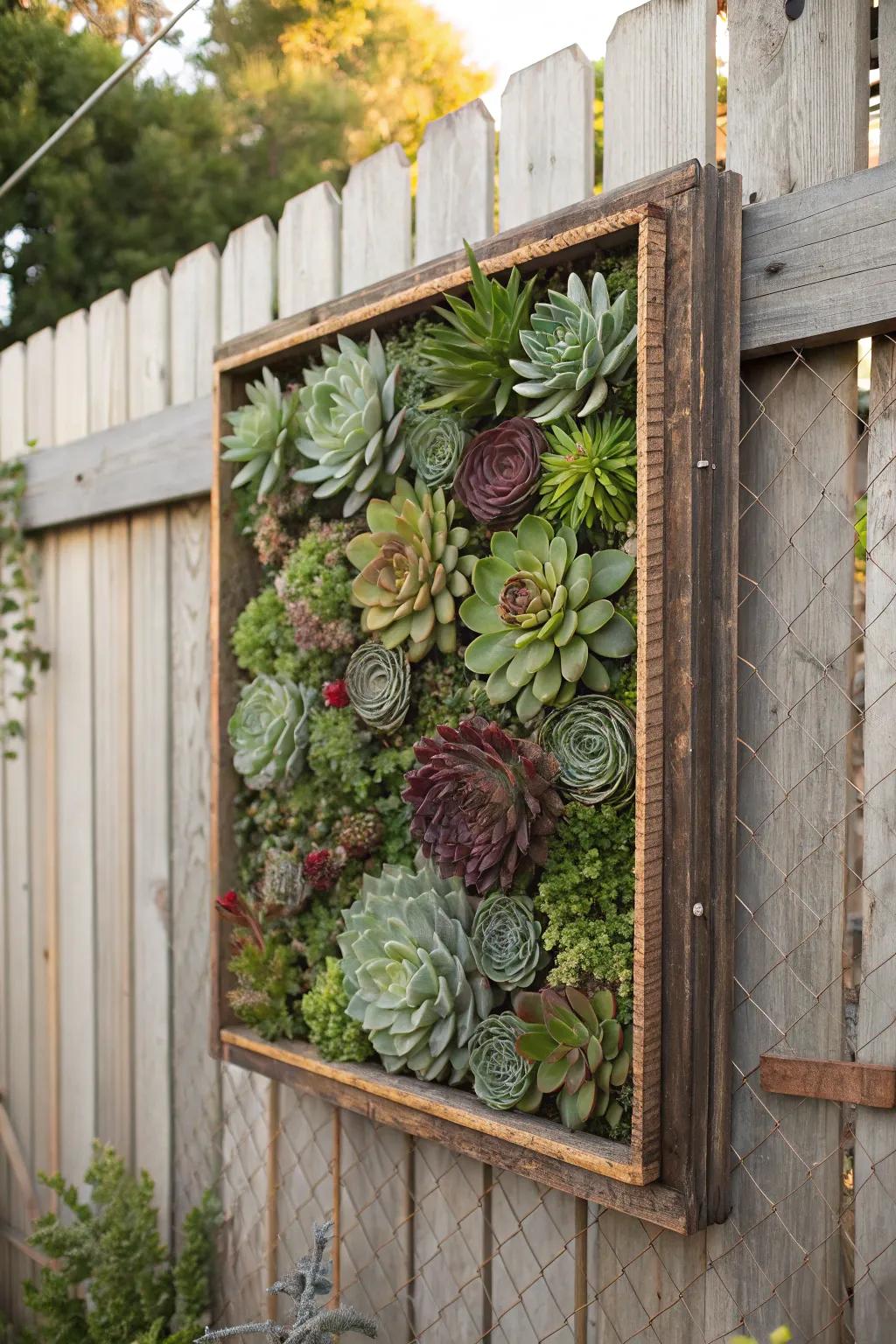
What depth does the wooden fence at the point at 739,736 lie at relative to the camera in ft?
3.78

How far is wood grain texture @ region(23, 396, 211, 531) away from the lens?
2.02 meters

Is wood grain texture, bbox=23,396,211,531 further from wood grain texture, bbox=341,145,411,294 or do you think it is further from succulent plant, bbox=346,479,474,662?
succulent plant, bbox=346,479,474,662

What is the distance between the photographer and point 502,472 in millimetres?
1349

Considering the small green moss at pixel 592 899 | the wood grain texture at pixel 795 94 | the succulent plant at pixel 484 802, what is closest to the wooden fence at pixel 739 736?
the wood grain texture at pixel 795 94

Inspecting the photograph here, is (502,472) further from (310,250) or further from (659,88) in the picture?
(310,250)

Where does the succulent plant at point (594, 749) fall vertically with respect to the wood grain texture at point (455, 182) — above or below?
below

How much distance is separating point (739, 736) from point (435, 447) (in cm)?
57

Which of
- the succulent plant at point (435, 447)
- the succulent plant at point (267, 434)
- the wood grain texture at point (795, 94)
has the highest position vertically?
the wood grain texture at point (795, 94)

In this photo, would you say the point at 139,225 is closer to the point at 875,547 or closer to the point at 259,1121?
the point at 259,1121

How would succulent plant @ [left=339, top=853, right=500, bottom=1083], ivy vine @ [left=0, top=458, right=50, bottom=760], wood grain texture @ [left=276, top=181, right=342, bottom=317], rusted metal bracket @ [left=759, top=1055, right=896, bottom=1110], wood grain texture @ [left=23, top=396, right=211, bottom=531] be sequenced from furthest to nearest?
ivy vine @ [left=0, top=458, right=50, bottom=760]
wood grain texture @ [left=23, top=396, right=211, bottom=531]
wood grain texture @ [left=276, top=181, right=342, bottom=317]
succulent plant @ [left=339, top=853, right=500, bottom=1083]
rusted metal bracket @ [left=759, top=1055, right=896, bottom=1110]

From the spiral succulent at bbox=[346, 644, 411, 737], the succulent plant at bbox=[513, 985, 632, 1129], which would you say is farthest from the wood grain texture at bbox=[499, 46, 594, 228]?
the succulent plant at bbox=[513, 985, 632, 1129]

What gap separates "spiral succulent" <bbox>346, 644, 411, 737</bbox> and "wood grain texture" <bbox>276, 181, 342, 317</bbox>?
62 centimetres

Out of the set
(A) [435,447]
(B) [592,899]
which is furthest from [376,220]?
(B) [592,899]

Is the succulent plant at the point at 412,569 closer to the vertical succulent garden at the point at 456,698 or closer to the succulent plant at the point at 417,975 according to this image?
the vertical succulent garden at the point at 456,698
